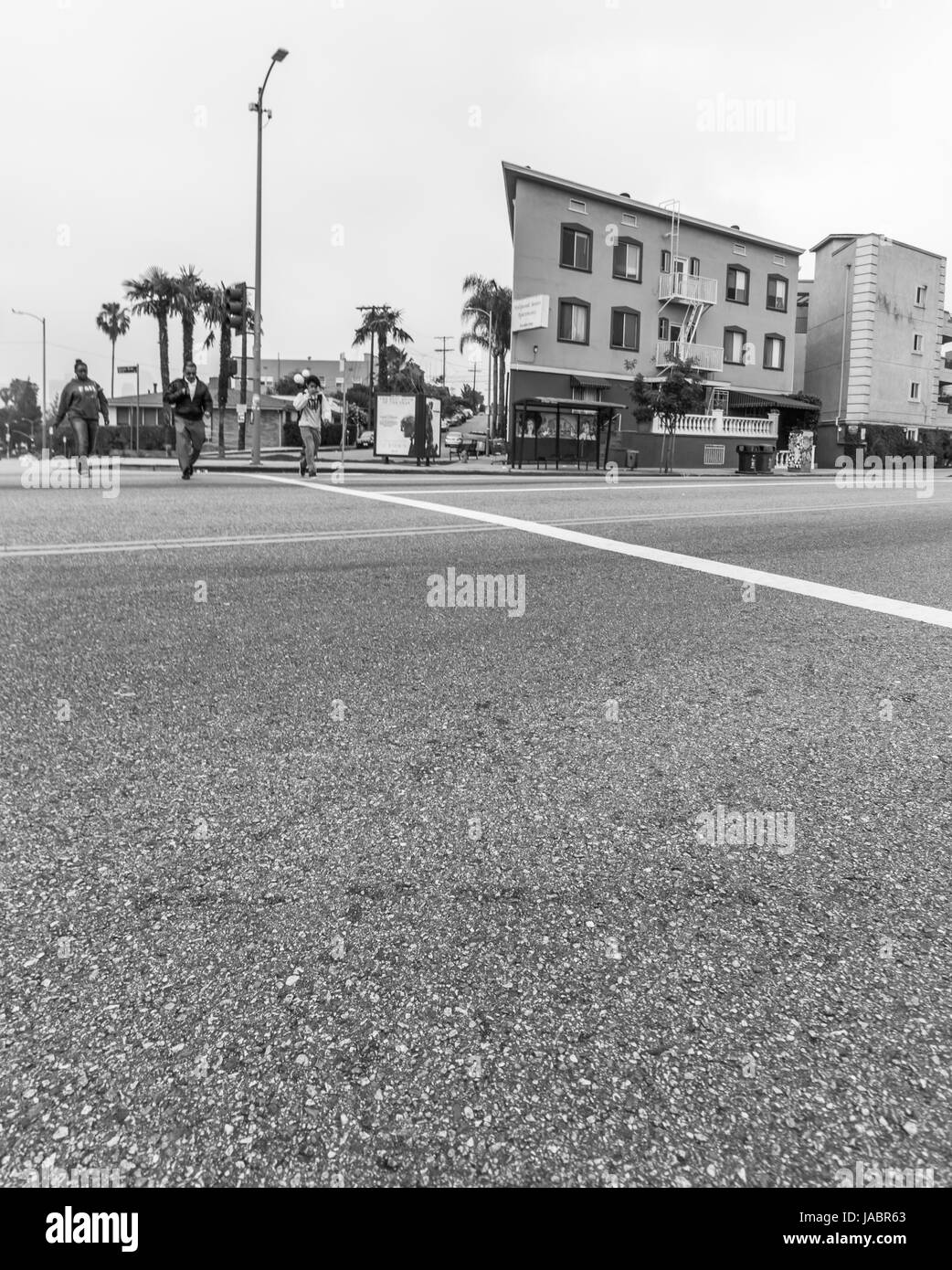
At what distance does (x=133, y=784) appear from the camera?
2652 millimetres

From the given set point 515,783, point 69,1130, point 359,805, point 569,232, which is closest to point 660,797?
point 515,783

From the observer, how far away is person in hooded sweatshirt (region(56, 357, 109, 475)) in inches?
582

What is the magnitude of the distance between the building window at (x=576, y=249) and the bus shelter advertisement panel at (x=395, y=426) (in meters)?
11.9

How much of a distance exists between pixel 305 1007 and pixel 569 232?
40972 mm

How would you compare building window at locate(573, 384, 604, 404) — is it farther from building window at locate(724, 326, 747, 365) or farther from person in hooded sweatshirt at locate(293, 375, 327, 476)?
person in hooded sweatshirt at locate(293, 375, 327, 476)

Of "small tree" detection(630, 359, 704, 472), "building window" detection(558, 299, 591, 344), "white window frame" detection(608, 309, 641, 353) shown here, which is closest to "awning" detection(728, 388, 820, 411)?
"small tree" detection(630, 359, 704, 472)

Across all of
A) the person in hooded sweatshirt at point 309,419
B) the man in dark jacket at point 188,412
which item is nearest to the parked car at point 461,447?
the person in hooded sweatshirt at point 309,419

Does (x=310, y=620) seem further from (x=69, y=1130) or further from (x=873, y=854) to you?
(x=69, y=1130)

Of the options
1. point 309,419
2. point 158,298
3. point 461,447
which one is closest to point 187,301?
point 158,298

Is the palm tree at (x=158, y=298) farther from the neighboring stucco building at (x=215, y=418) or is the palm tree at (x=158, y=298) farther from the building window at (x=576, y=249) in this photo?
the building window at (x=576, y=249)

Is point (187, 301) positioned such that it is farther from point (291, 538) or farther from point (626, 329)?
point (291, 538)

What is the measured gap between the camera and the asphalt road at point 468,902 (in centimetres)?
144

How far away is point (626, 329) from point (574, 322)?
3023 millimetres

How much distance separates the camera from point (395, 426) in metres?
31.8
